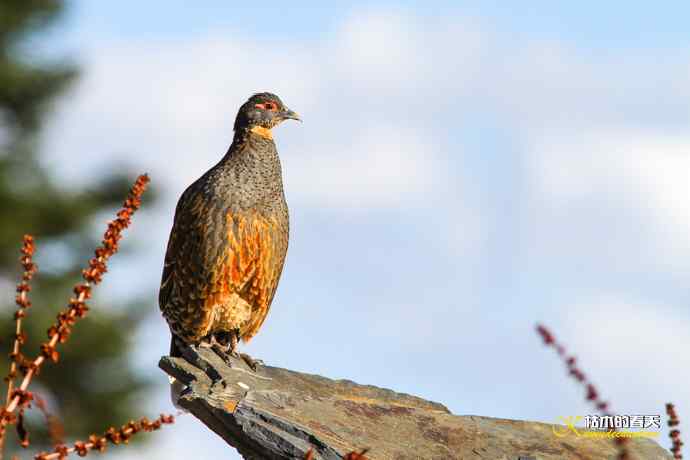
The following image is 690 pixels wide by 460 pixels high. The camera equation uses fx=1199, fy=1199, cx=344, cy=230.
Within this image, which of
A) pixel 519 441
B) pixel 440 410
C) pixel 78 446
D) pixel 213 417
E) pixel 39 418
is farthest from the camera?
pixel 39 418

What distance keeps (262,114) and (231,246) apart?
118 cm

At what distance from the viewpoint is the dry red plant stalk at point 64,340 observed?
3.31 metres

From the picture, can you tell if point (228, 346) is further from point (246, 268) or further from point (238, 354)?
point (246, 268)

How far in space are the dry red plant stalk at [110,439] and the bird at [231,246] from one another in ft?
13.8

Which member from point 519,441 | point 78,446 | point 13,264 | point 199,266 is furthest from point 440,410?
point 13,264

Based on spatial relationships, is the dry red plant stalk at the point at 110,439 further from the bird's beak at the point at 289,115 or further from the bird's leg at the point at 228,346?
the bird's beak at the point at 289,115

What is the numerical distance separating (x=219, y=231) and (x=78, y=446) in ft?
15.1

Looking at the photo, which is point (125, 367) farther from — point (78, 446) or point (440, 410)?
point (78, 446)

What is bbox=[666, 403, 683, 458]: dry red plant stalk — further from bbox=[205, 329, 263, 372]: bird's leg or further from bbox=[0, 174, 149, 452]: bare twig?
bbox=[205, 329, 263, 372]: bird's leg

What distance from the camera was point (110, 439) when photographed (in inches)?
132

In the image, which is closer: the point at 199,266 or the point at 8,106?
the point at 199,266

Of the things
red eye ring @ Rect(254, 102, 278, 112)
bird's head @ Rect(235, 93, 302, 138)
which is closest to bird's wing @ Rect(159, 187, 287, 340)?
bird's head @ Rect(235, 93, 302, 138)

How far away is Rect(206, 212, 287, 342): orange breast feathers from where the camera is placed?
783cm

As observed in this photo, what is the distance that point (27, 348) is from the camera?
28.6 m
